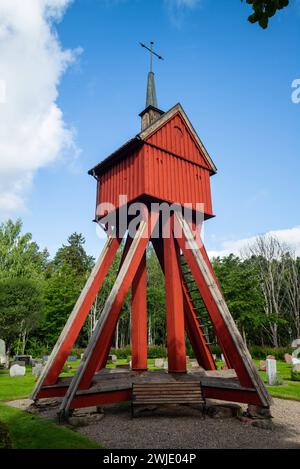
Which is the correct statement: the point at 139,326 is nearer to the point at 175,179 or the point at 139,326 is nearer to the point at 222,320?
the point at 222,320

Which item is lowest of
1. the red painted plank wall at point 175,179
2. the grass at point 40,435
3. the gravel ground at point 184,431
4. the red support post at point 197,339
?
the gravel ground at point 184,431

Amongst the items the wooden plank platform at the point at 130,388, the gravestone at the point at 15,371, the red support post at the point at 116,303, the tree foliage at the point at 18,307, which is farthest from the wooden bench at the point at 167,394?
the tree foliage at the point at 18,307

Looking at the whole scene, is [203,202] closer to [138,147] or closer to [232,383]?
[138,147]

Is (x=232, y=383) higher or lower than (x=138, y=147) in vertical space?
lower

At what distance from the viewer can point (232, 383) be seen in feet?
29.5

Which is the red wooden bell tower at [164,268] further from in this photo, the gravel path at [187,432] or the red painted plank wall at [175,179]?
the gravel path at [187,432]

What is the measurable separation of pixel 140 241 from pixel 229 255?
28.6 meters

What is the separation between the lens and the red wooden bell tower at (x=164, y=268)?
29.3 feet

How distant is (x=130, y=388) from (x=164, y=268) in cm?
471

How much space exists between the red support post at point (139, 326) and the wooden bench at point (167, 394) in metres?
2.85

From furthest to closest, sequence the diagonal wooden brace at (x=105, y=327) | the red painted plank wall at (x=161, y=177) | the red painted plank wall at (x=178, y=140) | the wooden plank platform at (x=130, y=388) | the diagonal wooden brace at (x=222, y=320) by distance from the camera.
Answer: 1. the red painted plank wall at (x=178, y=140)
2. the red painted plank wall at (x=161, y=177)
3. the diagonal wooden brace at (x=105, y=327)
4. the wooden plank platform at (x=130, y=388)
5. the diagonal wooden brace at (x=222, y=320)

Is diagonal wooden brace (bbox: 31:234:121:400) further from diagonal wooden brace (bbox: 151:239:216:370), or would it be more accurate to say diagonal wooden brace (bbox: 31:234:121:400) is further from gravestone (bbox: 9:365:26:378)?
gravestone (bbox: 9:365:26:378)

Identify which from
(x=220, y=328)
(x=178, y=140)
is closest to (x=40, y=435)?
(x=220, y=328)
